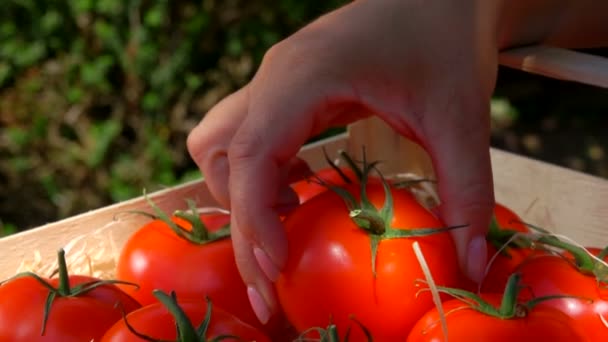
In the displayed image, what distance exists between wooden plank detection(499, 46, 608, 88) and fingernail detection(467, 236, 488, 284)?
188 mm

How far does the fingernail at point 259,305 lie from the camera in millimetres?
852

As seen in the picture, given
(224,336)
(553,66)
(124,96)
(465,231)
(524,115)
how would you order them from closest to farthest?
(224,336) → (465,231) → (553,66) → (124,96) → (524,115)

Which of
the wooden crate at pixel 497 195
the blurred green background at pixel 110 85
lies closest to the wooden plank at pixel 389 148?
the wooden crate at pixel 497 195

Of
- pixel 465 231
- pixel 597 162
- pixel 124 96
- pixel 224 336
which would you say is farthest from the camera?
pixel 597 162

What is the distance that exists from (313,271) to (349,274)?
0.11 feet

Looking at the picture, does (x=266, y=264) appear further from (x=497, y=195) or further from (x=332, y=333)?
(x=497, y=195)

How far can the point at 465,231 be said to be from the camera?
2.66 ft

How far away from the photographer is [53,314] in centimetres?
79

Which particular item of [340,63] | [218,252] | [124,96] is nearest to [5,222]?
[124,96]

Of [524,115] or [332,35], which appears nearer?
[332,35]

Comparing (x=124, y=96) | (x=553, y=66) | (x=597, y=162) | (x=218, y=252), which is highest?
(x=553, y=66)

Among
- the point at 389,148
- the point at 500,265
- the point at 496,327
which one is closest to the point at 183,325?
the point at 496,327

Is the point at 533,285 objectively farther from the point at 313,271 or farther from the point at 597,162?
the point at 597,162

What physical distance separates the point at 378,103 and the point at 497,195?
0.46m
